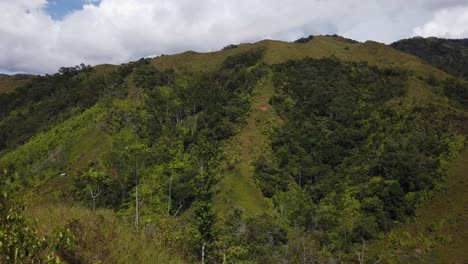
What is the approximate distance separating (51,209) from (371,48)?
391ft

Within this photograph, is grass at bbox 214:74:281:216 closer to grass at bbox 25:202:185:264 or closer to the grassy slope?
the grassy slope

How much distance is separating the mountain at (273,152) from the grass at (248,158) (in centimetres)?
25

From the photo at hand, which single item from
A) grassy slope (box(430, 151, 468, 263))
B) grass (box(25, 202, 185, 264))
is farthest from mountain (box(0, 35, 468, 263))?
grass (box(25, 202, 185, 264))

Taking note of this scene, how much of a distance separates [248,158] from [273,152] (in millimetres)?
6637

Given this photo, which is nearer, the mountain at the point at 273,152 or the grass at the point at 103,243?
the grass at the point at 103,243

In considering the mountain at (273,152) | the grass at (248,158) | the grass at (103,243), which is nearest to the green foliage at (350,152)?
the mountain at (273,152)

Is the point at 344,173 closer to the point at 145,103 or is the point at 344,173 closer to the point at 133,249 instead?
the point at 145,103

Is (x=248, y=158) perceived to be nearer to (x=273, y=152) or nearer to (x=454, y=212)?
(x=273, y=152)

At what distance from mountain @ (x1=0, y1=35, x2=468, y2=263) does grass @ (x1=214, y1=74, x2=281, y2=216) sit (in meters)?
0.25

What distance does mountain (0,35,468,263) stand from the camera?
53.1 metres

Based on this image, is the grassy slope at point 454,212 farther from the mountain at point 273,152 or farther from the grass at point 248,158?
the grass at point 248,158

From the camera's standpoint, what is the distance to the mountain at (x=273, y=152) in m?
53.1

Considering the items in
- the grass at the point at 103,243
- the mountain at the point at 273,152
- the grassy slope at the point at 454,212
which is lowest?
the grassy slope at the point at 454,212

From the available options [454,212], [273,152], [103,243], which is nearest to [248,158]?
[273,152]
